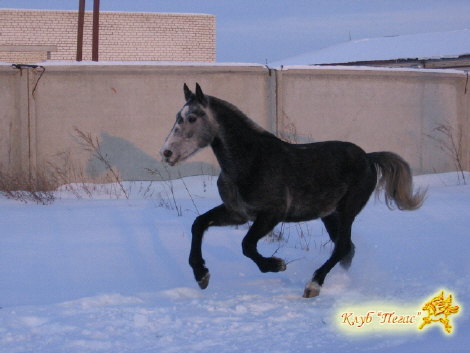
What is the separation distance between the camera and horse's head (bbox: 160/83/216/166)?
16.9ft

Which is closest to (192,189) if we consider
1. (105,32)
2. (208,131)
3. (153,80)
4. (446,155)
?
(153,80)

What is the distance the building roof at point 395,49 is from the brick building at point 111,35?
4.05 m

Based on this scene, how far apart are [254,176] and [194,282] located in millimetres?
1232

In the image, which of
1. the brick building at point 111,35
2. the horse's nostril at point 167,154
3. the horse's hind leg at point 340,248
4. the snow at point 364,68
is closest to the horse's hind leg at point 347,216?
the horse's hind leg at point 340,248

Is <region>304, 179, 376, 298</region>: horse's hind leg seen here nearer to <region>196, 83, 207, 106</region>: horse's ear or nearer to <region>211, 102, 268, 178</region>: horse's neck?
<region>211, 102, 268, 178</region>: horse's neck

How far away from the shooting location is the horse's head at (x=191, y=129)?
5.14 meters

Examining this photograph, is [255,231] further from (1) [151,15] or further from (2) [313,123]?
(1) [151,15]

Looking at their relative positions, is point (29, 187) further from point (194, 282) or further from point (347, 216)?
point (347, 216)

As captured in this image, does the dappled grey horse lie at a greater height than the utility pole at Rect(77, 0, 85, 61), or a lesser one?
lesser

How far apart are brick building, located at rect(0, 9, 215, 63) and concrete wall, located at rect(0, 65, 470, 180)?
17.4 m

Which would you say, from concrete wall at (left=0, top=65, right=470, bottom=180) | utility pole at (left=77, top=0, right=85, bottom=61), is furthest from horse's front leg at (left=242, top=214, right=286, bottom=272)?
utility pole at (left=77, top=0, right=85, bottom=61)

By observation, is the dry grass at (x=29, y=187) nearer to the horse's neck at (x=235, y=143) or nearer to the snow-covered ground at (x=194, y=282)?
the snow-covered ground at (x=194, y=282)

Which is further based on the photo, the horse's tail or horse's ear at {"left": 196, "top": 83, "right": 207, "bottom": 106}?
the horse's tail

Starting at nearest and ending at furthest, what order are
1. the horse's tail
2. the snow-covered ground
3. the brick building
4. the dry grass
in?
the snow-covered ground, the horse's tail, the dry grass, the brick building
